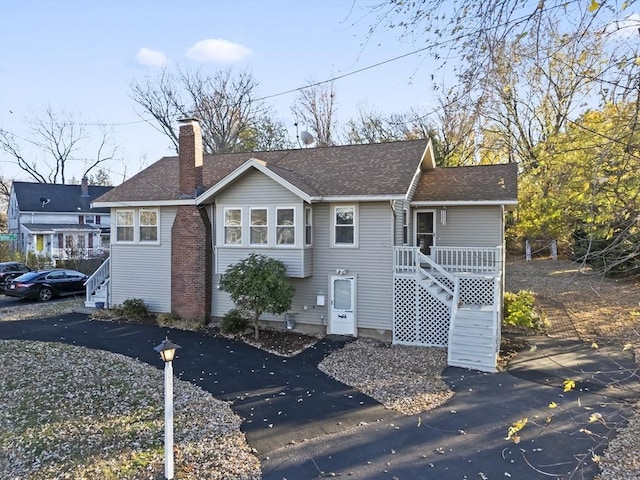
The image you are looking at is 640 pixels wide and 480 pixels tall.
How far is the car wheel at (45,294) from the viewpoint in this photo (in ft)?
65.2

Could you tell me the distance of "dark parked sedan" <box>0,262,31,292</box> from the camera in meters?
22.6

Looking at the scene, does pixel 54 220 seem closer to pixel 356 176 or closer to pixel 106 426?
pixel 356 176

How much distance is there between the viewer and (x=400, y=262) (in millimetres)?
12656

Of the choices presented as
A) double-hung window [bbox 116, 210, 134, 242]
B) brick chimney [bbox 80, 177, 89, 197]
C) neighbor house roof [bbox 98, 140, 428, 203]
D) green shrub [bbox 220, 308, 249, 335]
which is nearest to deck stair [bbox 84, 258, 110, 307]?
double-hung window [bbox 116, 210, 134, 242]

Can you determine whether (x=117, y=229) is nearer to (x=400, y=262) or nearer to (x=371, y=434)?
(x=400, y=262)

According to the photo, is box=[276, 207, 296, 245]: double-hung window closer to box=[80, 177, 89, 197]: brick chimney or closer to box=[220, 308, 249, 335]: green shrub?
box=[220, 308, 249, 335]: green shrub

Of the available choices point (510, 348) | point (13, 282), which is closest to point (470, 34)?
point (510, 348)

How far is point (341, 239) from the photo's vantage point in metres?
13.4

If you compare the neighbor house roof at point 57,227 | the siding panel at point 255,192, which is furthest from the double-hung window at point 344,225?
the neighbor house roof at point 57,227

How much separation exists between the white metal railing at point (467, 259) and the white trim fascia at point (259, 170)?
4493 mm

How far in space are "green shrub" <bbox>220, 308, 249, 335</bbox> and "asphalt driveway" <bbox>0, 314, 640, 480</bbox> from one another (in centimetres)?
143

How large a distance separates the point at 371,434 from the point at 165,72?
3546 centimetres

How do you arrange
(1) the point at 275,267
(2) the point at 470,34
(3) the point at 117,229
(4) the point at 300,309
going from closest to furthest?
(2) the point at 470,34 < (1) the point at 275,267 < (4) the point at 300,309 < (3) the point at 117,229

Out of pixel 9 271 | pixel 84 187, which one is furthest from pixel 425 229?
pixel 84 187
